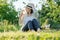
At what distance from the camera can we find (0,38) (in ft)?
19.3

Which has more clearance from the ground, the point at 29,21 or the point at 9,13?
the point at 29,21

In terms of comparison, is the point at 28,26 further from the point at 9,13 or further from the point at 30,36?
the point at 9,13

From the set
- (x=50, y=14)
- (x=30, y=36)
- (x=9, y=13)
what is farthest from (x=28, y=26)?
(x=9, y=13)

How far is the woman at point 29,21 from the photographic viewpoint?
7.85 m

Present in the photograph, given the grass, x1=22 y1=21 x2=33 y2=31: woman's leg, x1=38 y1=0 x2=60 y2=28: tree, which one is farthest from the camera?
x1=38 y1=0 x2=60 y2=28: tree

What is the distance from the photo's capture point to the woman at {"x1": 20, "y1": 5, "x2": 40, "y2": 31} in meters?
7.85

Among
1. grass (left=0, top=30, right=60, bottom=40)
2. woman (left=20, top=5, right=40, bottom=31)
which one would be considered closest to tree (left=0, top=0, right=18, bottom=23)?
woman (left=20, top=5, right=40, bottom=31)

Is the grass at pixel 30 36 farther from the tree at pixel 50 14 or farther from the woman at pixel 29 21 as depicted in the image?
the tree at pixel 50 14

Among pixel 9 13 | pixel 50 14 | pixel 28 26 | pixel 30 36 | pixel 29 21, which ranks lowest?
pixel 9 13

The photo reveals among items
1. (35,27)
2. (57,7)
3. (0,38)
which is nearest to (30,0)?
(57,7)

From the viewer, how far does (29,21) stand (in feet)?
25.5

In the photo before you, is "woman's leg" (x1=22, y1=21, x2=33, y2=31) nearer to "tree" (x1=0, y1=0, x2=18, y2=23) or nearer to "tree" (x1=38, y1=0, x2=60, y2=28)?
"tree" (x1=38, y1=0, x2=60, y2=28)

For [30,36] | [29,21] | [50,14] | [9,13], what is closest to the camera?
[30,36]

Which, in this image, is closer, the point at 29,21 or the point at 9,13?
the point at 29,21
